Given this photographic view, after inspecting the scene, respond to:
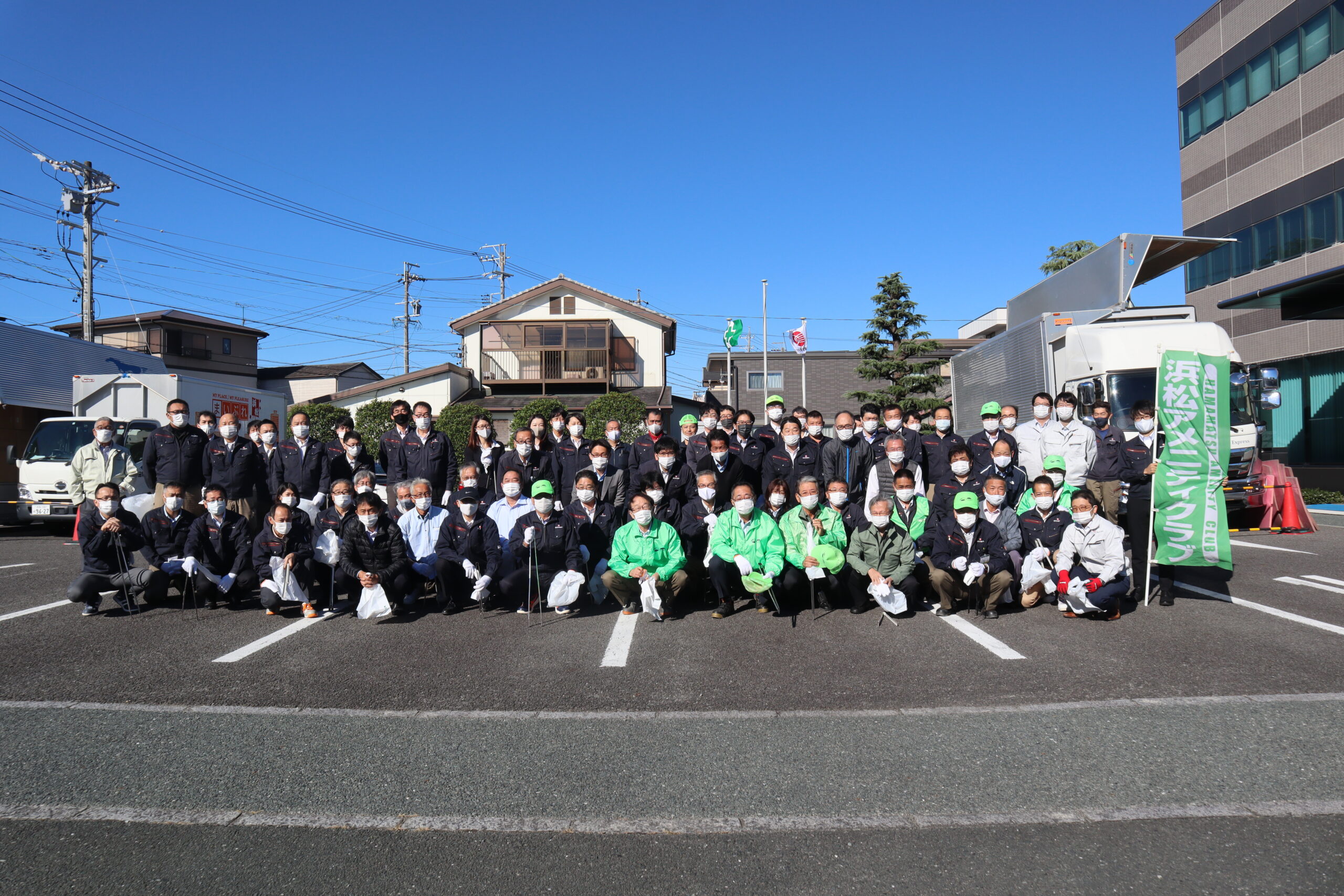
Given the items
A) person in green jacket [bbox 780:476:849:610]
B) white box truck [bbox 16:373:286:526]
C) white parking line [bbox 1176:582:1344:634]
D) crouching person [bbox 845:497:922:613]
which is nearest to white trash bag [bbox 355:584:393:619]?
person in green jacket [bbox 780:476:849:610]

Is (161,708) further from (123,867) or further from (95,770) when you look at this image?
(123,867)

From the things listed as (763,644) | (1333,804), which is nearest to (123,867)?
(763,644)

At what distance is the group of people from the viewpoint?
7285 millimetres

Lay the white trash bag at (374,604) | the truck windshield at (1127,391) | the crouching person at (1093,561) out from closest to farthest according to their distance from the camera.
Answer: the crouching person at (1093,561), the white trash bag at (374,604), the truck windshield at (1127,391)

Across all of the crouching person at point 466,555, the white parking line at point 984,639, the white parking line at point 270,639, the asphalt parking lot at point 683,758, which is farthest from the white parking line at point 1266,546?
the white parking line at point 270,639

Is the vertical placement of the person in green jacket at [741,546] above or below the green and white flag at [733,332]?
below

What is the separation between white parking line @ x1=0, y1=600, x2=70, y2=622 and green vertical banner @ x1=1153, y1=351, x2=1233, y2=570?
1066 cm

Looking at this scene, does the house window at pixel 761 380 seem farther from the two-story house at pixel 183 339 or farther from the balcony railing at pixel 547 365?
the two-story house at pixel 183 339

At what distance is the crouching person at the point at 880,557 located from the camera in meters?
7.27

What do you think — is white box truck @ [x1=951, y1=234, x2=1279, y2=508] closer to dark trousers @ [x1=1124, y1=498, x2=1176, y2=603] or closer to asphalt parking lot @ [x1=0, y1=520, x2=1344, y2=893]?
dark trousers @ [x1=1124, y1=498, x2=1176, y2=603]

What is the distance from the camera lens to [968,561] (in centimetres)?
719

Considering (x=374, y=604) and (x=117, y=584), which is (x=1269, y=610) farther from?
(x=117, y=584)

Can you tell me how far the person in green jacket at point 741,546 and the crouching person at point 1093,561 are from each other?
2.54 meters

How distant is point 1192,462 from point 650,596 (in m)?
5.20
